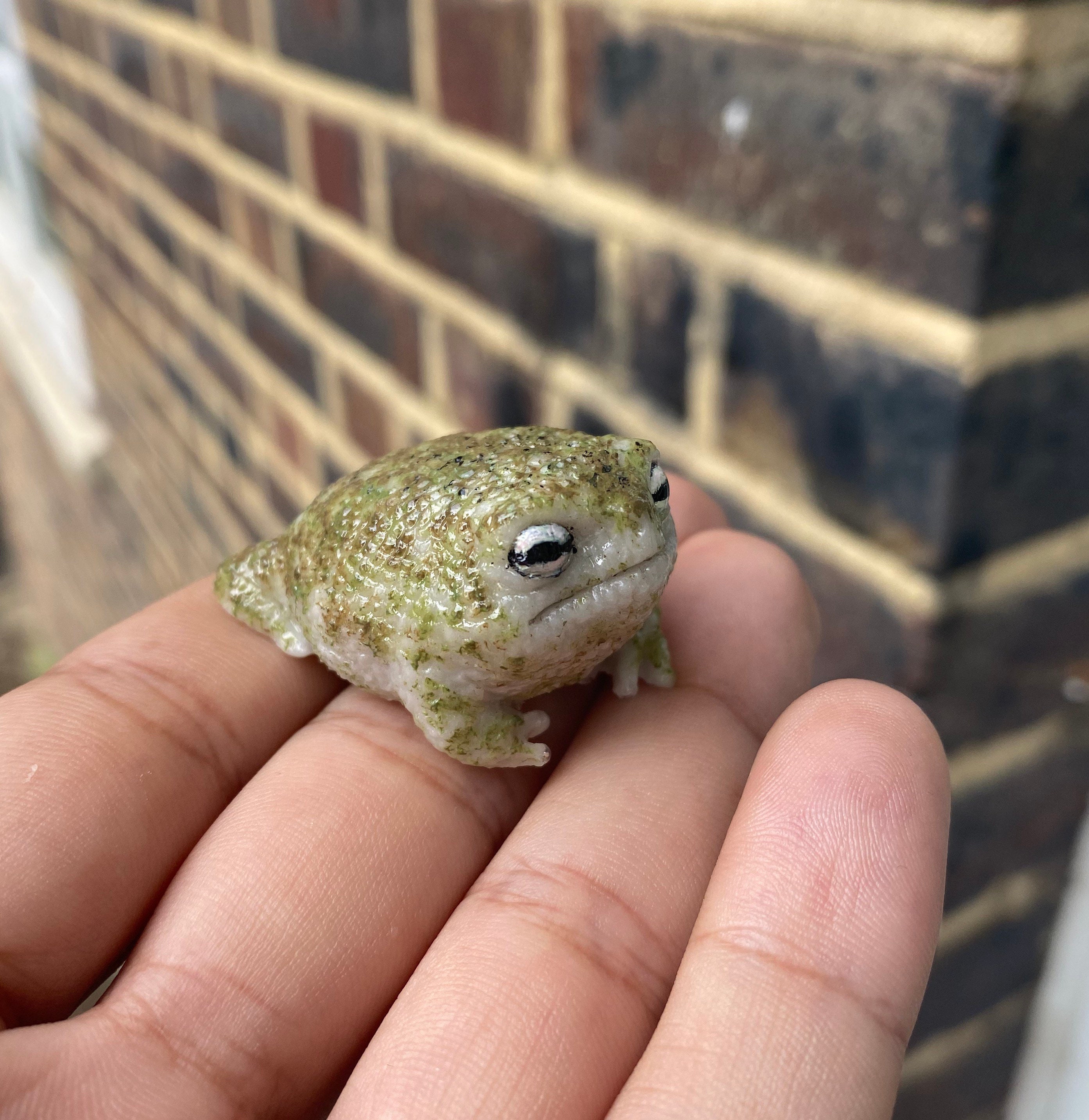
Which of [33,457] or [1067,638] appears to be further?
[33,457]

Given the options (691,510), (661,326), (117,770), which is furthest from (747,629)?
(117,770)

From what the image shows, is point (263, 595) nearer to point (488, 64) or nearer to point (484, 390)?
point (484, 390)

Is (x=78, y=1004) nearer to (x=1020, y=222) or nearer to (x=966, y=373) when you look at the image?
(x=966, y=373)

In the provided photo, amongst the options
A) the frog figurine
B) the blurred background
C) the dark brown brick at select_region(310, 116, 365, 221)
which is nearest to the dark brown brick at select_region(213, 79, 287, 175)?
the blurred background

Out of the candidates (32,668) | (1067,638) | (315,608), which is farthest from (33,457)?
(1067,638)

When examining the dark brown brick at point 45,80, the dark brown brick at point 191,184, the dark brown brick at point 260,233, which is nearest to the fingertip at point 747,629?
the dark brown brick at point 260,233

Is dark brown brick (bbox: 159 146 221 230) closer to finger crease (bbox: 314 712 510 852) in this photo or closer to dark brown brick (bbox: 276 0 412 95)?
A: dark brown brick (bbox: 276 0 412 95)
